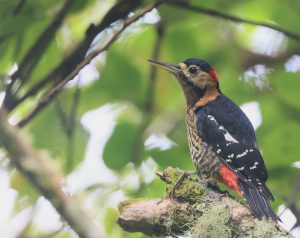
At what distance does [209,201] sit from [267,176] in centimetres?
63

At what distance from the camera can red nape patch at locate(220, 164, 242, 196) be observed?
352 cm

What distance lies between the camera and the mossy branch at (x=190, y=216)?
275 cm

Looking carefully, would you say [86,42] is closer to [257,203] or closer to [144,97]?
[144,97]

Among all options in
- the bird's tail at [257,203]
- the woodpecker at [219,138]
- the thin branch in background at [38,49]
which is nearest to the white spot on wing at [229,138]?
the woodpecker at [219,138]

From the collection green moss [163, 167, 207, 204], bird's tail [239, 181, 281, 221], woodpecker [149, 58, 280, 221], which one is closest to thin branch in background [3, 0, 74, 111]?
woodpecker [149, 58, 280, 221]

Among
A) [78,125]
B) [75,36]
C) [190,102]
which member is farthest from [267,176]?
[75,36]

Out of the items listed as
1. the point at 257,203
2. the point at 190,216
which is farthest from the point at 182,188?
the point at 257,203

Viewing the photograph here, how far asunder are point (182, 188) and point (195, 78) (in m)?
1.41

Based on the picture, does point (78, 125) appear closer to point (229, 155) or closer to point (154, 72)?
point (154, 72)

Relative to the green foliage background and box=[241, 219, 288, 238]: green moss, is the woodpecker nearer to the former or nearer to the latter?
the green foliage background

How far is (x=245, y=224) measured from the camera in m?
2.81

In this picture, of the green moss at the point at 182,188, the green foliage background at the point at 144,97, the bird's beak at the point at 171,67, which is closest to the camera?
the green moss at the point at 182,188

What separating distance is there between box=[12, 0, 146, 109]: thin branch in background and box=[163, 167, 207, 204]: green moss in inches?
30.2

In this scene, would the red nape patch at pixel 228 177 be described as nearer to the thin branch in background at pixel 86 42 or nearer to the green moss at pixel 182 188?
the green moss at pixel 182 188
